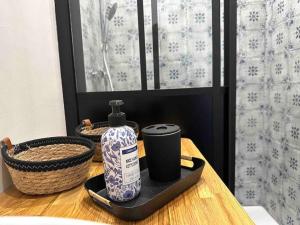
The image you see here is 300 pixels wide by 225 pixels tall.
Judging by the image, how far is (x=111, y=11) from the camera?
56.0 inches

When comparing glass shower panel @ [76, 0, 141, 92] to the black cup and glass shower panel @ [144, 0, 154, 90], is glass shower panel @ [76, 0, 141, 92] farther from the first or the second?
the black cup

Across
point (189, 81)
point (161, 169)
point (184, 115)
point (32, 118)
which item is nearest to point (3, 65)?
point (32, 118)

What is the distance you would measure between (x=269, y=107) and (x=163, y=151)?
1373mm

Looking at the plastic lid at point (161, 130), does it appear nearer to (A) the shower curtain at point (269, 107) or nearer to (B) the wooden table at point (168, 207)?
(B) the wooden table at point (168, 207)

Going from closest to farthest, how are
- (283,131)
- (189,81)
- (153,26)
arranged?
1. (153,26)
2. (283,131)
3. (189,81)

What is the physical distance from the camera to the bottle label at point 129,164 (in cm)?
46

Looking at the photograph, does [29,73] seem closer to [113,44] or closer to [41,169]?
[41,169]

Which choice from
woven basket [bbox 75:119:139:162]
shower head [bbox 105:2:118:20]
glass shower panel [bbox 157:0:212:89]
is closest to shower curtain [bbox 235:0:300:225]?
glass shower panel [bbox 157:0:212:89]

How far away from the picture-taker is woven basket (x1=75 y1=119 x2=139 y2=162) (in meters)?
0.77

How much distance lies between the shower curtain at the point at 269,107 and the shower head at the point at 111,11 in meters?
0.88

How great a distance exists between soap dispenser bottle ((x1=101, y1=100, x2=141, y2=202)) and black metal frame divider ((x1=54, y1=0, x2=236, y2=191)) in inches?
23.2

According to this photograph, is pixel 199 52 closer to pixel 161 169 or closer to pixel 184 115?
pixel 184 115

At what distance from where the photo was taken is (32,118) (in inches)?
31.4

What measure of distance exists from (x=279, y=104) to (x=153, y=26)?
985mm
